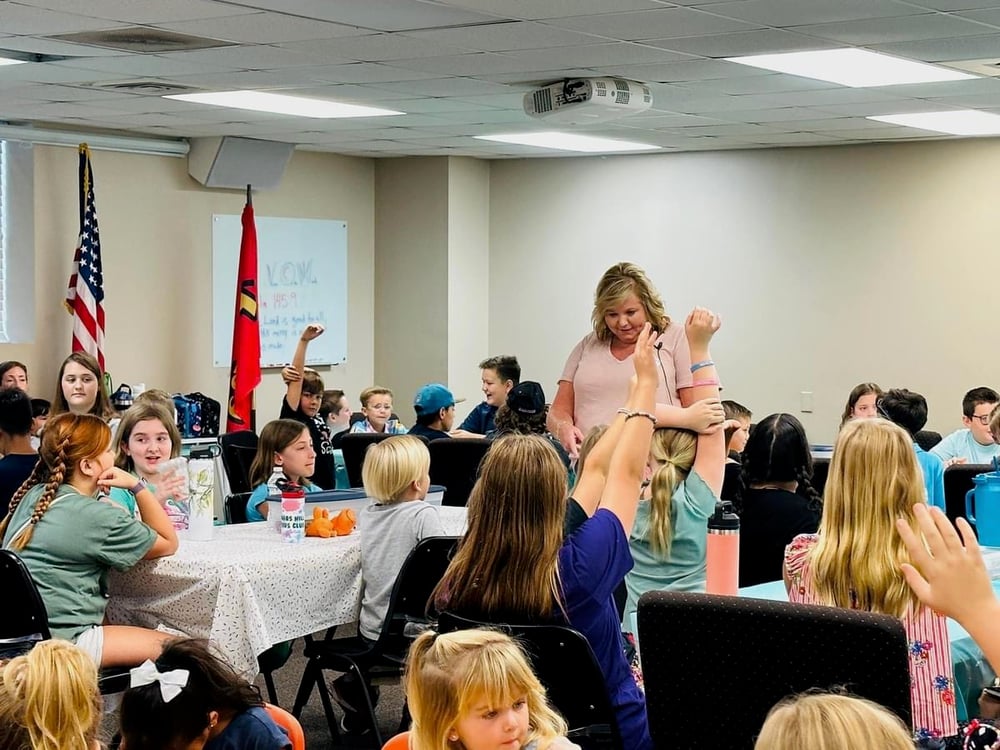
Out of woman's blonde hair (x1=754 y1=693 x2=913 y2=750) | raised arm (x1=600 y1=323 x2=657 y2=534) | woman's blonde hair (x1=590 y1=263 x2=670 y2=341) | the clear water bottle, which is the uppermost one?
woman's blonde hair (x1=590 y1=263 x2=670 y2=341)

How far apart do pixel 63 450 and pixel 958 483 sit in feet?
12.0

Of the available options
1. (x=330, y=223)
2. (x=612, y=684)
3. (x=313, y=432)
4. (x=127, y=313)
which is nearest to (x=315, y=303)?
(x=330, y=223)

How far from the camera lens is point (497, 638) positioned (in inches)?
104

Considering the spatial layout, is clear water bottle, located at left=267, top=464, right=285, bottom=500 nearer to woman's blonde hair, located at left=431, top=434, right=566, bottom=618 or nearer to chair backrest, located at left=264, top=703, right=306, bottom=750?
woman's blonde hair, located at left=431, top=434, right=566, bottom=618

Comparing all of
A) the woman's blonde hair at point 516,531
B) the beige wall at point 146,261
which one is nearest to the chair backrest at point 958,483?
the woman's blonde hair at point 516,531

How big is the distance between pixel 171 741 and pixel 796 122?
6.26m

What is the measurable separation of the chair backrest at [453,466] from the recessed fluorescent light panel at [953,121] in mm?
3243

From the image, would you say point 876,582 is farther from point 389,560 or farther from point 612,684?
point 389,560

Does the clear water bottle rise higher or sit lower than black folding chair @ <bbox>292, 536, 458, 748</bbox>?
higher

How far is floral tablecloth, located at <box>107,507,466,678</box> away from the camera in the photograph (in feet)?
14.4

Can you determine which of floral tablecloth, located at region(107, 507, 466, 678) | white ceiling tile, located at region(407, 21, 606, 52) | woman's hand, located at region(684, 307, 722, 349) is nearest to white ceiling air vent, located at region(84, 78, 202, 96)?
white ceiling tile, located at region(407, 21, 606, 52)

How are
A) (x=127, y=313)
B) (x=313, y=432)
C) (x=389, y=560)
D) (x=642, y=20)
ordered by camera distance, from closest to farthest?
(x=389, y=560)
(x=642, y=20)
(x=313, y=432)
(x=127, y=313)

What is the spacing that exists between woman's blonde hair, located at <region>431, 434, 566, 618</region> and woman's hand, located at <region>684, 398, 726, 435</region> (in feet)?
2.30

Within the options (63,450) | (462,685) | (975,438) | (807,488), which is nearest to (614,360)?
(807,488)
